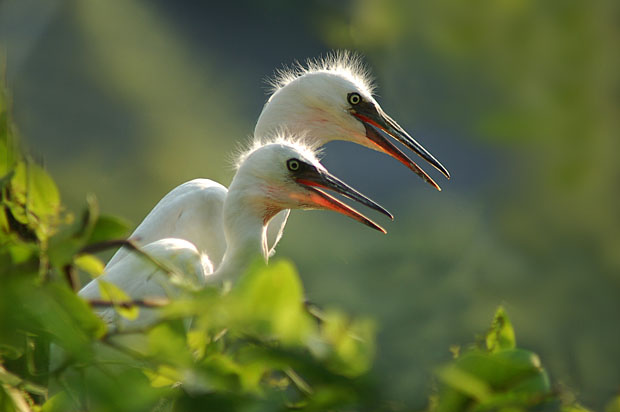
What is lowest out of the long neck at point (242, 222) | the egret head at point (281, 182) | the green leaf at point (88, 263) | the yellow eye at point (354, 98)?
the green leaf at point (88, 263)

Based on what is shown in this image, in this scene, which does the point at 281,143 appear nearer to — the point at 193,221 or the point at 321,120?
the point at 193,221

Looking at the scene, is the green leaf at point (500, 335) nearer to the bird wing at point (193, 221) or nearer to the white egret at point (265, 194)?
the white egret at point (265, 194)

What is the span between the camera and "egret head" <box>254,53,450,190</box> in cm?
158

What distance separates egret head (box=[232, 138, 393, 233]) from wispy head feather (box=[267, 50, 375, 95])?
459mm

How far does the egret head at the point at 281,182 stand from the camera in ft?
3.89

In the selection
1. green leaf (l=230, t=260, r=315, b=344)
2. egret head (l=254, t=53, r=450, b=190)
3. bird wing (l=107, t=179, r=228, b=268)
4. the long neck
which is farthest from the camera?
egret head (l=254, t=53, r=450, b=190)

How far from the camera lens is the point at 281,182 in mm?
1197

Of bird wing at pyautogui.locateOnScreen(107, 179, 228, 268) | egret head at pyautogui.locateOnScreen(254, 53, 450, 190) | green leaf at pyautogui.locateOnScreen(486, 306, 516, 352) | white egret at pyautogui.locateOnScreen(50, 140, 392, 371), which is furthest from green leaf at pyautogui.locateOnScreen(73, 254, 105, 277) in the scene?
egret head at pyautogui.locateOnScreen(254, 53, 450, 190)

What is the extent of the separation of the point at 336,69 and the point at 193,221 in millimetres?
521

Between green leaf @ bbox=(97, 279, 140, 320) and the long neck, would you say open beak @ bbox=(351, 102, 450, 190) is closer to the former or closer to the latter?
the long neck

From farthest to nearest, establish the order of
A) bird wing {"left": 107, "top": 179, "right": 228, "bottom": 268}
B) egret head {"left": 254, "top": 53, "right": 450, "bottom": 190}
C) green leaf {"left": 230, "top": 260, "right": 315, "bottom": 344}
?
egret head {"left": 254, "top": 53, "right": 450, "bottom": 190} → bird wing {"left": 107, "top": 179, "right": 228, "bottom": 268} → green leaf {"left": 230, "top": 260, "right": 315, "bottom": 344}

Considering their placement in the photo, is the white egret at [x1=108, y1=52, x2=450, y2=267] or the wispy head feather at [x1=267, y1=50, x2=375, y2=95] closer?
the white egret at [x1=108, y1=52, x2=450, y2=267]

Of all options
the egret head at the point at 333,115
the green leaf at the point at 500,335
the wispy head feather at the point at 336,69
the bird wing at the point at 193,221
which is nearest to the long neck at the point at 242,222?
the bird wing at the point at 193,221

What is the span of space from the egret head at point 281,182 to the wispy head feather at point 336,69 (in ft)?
1.51
